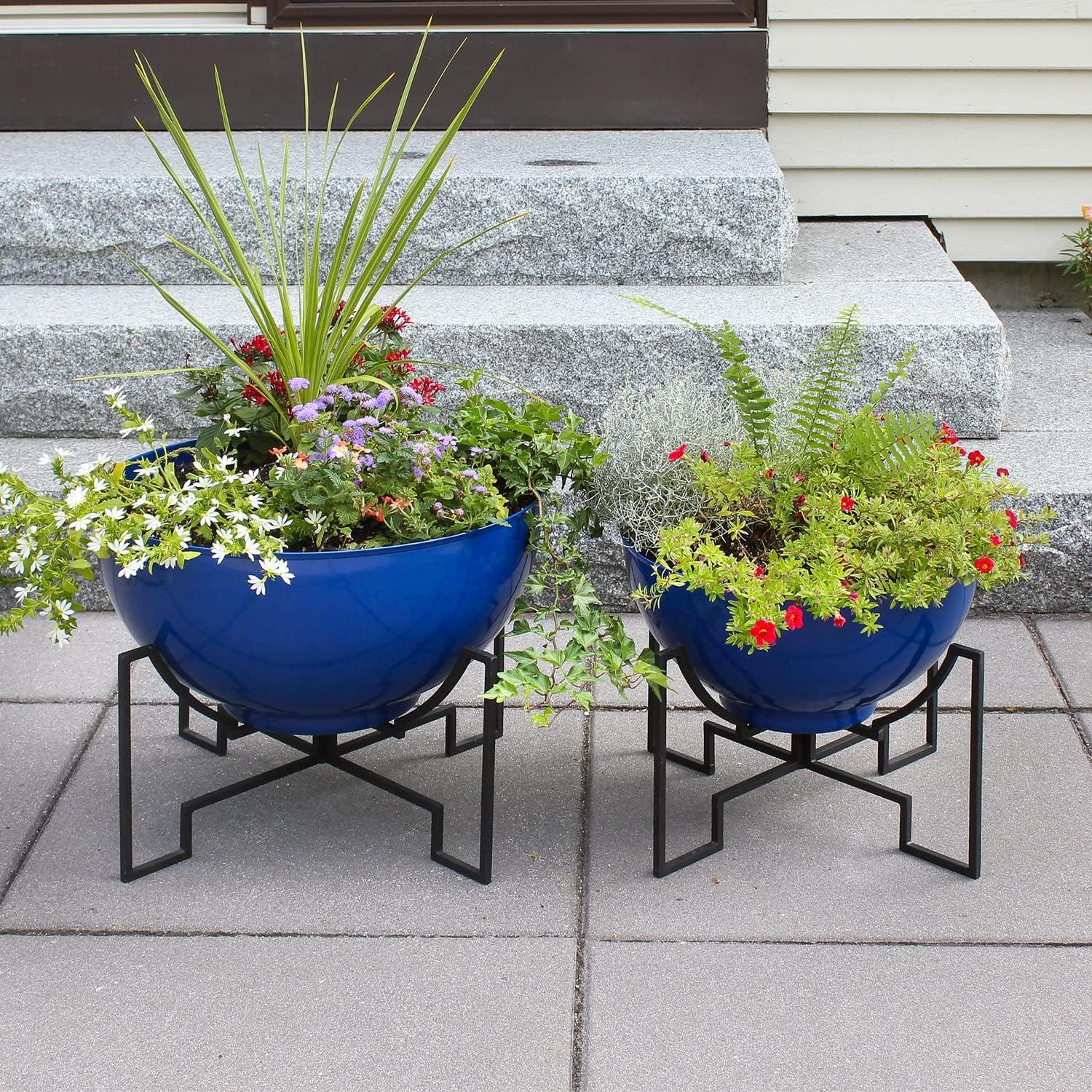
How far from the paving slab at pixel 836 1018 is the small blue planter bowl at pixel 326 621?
0.53 m

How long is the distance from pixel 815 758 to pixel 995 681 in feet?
2.19

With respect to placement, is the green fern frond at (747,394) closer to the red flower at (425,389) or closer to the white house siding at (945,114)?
the red flower at (425,389)

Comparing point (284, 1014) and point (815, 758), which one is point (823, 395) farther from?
point (284, 1014)

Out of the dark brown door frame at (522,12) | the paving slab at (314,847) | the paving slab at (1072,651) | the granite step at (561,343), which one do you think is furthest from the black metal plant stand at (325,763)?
the dark brown door frame at (522,12)

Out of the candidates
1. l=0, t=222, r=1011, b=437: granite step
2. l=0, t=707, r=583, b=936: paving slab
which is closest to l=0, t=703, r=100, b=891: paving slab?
l=0, t=707, r=583, b=936: paving slab

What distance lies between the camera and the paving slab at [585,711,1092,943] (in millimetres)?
2086

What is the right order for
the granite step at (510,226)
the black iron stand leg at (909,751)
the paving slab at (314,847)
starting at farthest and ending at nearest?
the granite step at (510,226) < the black iron stand leg at (909,751) < the paving slab at (314,847)

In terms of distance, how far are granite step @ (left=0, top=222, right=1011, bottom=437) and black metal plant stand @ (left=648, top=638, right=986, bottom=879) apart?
116cm

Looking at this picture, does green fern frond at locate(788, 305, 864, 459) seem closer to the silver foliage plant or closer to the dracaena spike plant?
the silver foliage plant

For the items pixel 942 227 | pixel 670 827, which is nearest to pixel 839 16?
pixel 942 227

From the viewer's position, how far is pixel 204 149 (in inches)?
170

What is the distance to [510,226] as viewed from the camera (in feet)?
12.6

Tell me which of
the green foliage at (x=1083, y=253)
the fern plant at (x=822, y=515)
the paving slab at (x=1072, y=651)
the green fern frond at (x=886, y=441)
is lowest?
the paving slab at (x=1072, y=651)

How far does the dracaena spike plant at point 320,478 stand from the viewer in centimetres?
202
